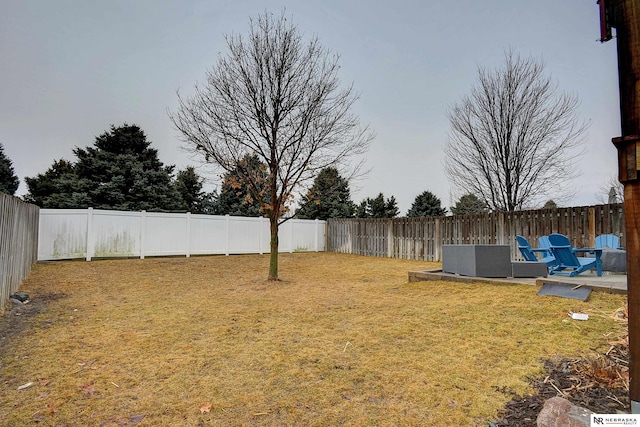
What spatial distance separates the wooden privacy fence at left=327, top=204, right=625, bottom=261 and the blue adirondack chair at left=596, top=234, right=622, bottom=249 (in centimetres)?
32

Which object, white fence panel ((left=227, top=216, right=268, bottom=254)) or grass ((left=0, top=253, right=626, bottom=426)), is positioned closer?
grass ((left=0, top=253, right=626, bottom=426))

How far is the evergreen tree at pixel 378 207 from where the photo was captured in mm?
27875

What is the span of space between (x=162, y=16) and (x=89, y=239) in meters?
7.61

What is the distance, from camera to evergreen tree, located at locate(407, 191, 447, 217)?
27672 millimetres

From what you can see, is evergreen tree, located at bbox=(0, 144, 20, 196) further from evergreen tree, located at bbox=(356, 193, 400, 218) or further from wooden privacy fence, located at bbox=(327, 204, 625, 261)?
evergreen tree, located at bbox=(356, 193, 400, 218)

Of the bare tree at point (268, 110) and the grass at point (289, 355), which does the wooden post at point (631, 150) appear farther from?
the bare tree at point (268, 110)

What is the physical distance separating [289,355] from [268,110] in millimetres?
6223

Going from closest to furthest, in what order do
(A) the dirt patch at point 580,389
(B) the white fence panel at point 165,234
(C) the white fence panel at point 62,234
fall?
(A) the dirt patch at point 580,389, (C) the white fence panel at point 62,234, (B) the white fence panel at point 165,234

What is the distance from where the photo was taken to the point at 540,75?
1198 cm

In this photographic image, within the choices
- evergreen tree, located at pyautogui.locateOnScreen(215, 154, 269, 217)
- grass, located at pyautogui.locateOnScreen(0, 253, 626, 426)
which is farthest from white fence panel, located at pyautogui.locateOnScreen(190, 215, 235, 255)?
grass, located at pyautogui.locateOnScreen(0, 253, 626, 426)

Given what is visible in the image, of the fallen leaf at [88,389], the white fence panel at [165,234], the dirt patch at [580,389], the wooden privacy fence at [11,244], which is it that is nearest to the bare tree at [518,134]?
the dirt patch at [580,389]

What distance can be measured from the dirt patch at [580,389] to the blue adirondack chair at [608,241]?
279 inches

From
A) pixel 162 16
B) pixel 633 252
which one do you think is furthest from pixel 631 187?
pixel 162 16

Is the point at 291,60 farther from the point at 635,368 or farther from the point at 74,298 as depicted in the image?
the point at 635,368
